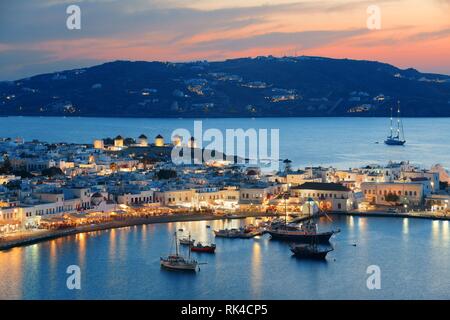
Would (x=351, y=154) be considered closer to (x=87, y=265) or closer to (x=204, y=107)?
(x=87, y=265)

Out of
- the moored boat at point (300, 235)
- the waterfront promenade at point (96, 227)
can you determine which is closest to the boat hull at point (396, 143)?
the waterfront promenade at point (96, 227)

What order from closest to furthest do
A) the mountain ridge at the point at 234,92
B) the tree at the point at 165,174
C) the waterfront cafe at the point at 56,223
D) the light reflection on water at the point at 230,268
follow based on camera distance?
1. the light reflection on water at the point at 230,268
2. the waterfront cafe at the point at 56,223
3. the tree at the point at 165,174
4. the mountain ridge at the point at 234,92

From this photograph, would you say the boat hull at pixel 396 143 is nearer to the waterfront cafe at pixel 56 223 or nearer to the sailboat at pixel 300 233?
the sailboat at pixel 300 233

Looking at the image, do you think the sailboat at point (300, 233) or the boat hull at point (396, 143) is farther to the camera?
the boat hull at point (396, 143)

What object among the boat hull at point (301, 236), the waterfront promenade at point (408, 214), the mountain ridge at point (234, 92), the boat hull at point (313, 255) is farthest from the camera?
the mountain ridge at point (234, 92)

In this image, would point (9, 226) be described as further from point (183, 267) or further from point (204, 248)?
point (183, 267)

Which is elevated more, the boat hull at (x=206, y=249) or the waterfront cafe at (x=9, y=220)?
the waterfront cafe at (x=9, y=220)

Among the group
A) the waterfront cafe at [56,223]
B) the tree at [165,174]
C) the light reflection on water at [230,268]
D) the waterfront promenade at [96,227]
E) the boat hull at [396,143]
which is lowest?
the light reflection on water at [230,268]
